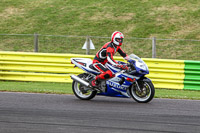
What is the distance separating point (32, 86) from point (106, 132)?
6645mm

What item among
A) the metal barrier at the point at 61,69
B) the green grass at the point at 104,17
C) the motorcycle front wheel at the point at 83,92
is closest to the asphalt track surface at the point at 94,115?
the motorcycle front wheel at the point at 83,92

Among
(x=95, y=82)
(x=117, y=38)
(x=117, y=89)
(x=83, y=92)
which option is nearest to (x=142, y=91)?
(x=117, y=89)

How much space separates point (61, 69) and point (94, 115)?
6100 millimetres

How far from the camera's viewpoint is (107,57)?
914cm

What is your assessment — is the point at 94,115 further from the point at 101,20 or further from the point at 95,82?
the point at 101,20

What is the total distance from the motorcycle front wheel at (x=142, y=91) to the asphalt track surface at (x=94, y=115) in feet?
0.72

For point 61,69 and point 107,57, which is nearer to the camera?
point 107,57

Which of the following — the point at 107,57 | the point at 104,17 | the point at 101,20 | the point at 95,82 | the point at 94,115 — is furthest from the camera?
the point at 104,17

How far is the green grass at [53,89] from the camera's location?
10.8 metres

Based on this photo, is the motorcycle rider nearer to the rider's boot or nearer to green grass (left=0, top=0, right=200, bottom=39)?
the rider's boot

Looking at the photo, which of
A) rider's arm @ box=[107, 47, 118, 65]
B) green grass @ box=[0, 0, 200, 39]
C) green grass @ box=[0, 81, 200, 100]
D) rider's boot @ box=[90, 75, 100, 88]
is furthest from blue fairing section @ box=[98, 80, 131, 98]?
green grass @ box=[0, 0, 200, 39]

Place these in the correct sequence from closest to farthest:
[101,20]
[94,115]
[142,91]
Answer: [94,115], [142,91], [101,20]

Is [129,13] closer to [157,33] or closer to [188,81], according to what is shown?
[157,33]

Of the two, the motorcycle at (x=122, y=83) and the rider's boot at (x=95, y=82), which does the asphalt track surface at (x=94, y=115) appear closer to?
the motorcycle at (x=122, y=83)
